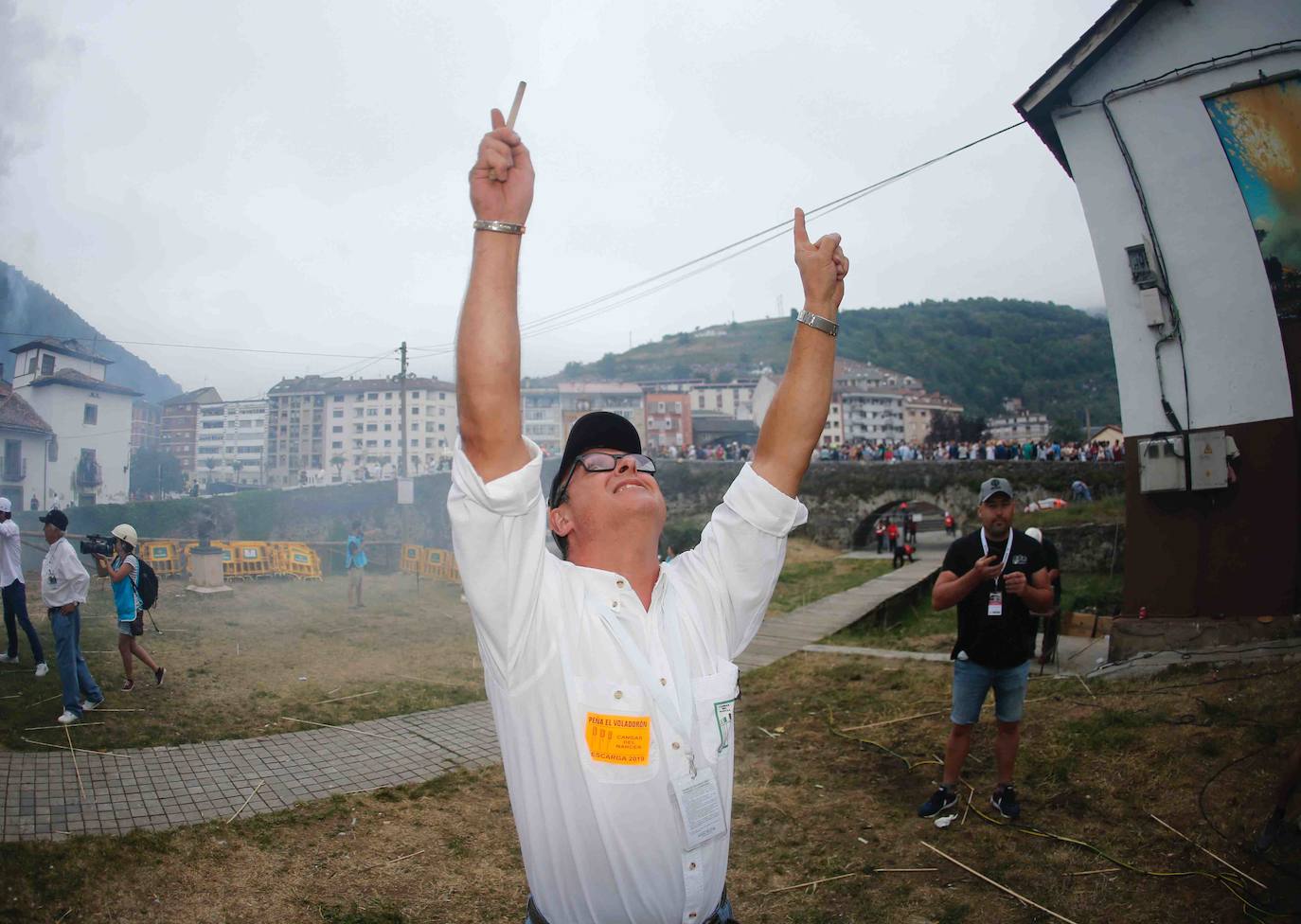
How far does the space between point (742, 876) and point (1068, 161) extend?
8.54 metres

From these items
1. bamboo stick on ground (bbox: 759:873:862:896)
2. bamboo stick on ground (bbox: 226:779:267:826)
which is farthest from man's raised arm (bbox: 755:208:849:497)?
bamboo stick on ground (bbox: 226:779:267:826)

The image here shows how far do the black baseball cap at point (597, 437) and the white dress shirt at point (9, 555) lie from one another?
24.2 ft

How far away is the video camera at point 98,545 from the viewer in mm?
7566

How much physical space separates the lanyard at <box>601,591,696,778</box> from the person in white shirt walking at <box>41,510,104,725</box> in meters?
6.69

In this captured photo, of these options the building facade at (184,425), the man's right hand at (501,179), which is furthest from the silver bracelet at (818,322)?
the building facade at (184,425)

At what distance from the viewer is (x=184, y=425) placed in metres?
11.4

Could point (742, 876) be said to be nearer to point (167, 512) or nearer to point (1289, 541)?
point (1289, 541)

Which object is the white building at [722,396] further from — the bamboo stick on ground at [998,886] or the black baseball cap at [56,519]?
the bamboo stick on ground at [998,886]

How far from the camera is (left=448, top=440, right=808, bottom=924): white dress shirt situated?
142 cm

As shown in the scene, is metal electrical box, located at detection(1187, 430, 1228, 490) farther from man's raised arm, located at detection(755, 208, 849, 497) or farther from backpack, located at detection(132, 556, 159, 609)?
backpack, located at detection(132, 556, 159, 609)

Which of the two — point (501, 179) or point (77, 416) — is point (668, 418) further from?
point (501, 179)

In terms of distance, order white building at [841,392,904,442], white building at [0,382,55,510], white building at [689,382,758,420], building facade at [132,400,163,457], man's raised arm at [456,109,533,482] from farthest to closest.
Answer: white building at [689,382,758,420], white building at [841,392,904,442], building facade at [132,400,163,457], white building at [0,382,55,510], man's raised arm at [456,109,533,482]

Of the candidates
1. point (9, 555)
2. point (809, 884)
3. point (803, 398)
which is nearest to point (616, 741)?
point (803, 398)

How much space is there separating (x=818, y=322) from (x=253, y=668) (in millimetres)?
9283
